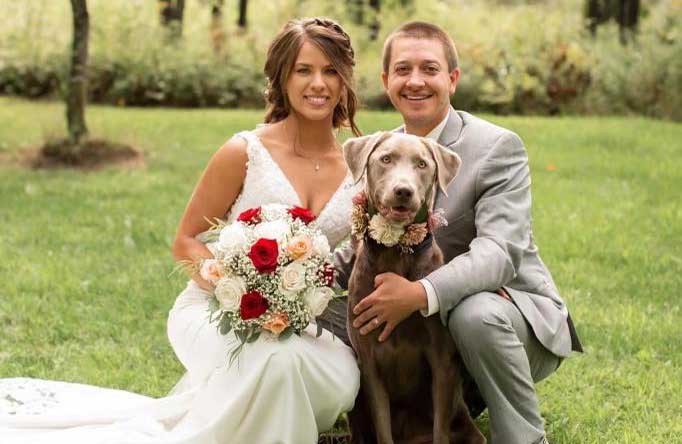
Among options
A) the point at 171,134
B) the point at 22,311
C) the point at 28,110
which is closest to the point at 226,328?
the point at 22,311

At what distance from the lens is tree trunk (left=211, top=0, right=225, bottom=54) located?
18.6 m

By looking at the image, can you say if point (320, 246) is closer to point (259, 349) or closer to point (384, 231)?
point (384, 231)

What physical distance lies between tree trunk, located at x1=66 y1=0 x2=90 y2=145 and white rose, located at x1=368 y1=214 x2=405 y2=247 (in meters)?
7.39

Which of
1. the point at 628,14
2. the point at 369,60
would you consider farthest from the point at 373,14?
the point at 628,14

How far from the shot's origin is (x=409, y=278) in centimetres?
407

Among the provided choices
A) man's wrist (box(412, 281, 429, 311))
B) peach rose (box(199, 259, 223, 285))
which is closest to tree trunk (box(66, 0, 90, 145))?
peach rose (box(199, 259, 223, 285))

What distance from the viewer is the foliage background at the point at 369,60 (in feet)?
50.8

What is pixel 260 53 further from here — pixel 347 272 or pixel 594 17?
pixel 347 272

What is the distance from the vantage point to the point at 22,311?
6578 mm

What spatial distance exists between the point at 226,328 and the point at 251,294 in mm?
236

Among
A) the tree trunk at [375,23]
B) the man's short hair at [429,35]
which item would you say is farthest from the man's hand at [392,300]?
the tree trunk at [375,23]

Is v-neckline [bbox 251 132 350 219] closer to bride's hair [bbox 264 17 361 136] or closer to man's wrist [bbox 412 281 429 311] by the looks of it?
bride's hair [bbox 264 17 361 136]

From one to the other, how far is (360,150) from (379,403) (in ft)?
3.43

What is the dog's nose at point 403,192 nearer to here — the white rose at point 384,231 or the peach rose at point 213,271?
the white rose at point 384,231
